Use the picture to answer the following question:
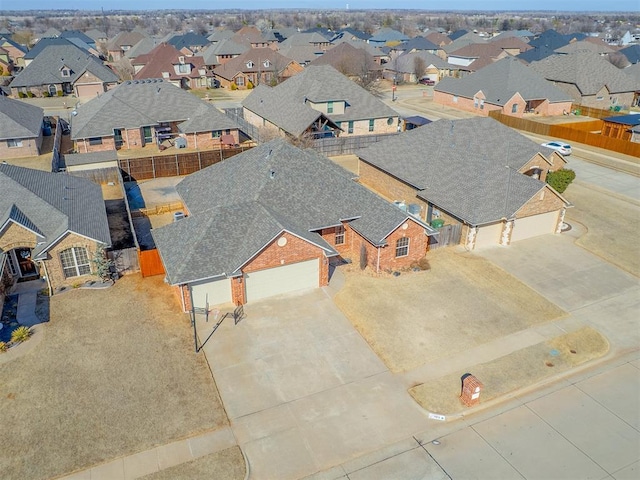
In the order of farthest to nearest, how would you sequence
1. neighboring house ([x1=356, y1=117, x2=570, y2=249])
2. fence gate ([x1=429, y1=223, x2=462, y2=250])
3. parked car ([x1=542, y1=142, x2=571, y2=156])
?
parked car ([x1=542, y1=142, x2=571, y2=156]) < neighboring house ([x1=356, y1=117, x2=570, y2=249]) < fence gate ([x1=429, y1=223, x2=462, y2=250])

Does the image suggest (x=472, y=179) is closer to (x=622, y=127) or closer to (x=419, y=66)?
(x=622, y=127)

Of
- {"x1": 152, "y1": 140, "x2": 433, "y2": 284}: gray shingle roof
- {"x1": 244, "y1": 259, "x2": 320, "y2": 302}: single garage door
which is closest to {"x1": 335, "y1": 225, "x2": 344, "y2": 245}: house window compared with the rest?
{"x1": 152, "y1": 140, "x2": 433, "y2": 284}: gray shingle roof

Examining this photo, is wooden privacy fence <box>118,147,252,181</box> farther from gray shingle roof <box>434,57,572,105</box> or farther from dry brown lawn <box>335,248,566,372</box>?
gray shingle roof <box>434,57,572,105</box>

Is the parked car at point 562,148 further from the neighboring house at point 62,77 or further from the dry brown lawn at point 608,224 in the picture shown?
the neighboring house at point 62,77

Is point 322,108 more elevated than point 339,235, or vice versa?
point 322,108

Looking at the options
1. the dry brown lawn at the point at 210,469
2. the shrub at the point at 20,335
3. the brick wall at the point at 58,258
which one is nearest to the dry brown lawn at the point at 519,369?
the dry brown lawn at the point at 210,469

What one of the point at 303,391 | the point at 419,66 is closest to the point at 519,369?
the point at 303,391
